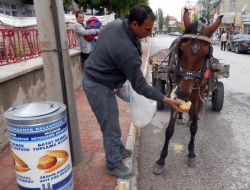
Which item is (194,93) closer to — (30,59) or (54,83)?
(54,83)

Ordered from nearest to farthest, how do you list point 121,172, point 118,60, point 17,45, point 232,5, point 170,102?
point 118,60, point 170,102, point 121,172, point 17,45, point 232,5

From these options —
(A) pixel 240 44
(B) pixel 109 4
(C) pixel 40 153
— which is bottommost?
(A) pixel 240 44

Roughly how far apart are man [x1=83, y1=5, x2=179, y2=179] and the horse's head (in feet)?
1.64

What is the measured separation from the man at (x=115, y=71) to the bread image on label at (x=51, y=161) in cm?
81

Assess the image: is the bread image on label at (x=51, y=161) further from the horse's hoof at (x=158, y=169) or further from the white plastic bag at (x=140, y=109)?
the horse's hoof at (x=158, y=169)

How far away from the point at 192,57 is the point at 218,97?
3.14 meters

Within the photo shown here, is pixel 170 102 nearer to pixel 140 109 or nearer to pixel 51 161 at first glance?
pixel 140 109

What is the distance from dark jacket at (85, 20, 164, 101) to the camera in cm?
288

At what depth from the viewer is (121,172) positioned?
11.7 ft

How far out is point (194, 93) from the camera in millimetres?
4141

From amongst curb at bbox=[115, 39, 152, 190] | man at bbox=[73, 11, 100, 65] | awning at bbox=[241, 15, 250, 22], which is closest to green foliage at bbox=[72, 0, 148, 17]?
man at bbox=[73, 11, 100, 65]

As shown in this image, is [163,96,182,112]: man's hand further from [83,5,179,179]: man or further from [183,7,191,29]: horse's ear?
[183,7,191,29]: horse's ear

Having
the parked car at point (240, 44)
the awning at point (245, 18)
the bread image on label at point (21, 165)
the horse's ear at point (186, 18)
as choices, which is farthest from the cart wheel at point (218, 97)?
the awning at point (245, 18)

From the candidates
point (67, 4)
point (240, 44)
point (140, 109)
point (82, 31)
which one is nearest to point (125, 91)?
point (140, 109)
